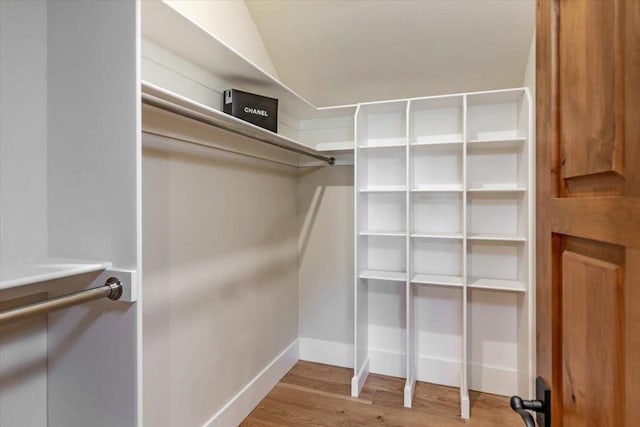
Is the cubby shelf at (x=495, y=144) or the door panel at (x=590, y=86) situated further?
the cubby shelf at (x=495, y=144)

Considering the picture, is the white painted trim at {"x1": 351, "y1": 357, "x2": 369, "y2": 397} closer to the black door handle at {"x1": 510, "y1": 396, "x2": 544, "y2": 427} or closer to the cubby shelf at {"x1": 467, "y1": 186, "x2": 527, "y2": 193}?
the cubby shelf at {"x1": 467, "y1": 186, "x2": 527, "y2": 193}

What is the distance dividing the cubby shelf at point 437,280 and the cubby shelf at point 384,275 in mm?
84

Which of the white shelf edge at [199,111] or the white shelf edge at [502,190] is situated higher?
the white shelf edge at [199,111]

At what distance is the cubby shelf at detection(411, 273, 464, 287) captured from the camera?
224 centimetres

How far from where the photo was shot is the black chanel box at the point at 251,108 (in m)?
1.68

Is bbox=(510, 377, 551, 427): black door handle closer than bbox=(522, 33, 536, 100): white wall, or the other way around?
bbox=(510, 377, 551, 427): black door handle

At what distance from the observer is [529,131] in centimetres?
199

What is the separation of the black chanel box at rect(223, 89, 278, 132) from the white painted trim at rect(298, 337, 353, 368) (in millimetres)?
1780

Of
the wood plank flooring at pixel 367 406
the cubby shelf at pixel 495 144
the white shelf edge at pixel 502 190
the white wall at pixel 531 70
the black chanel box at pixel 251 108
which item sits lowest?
the wood plank flooring at pixel 367 406

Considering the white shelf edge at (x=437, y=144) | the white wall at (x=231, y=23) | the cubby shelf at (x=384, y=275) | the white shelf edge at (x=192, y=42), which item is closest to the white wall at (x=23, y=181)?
the white shelf edge at (x=192, y=42)

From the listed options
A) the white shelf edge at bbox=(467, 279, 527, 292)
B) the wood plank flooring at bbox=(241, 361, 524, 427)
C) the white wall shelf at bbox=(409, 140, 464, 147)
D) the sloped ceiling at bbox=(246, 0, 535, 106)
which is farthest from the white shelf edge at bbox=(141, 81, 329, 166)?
the wood plank flooring at bbox=(241, 361, 524, 427)

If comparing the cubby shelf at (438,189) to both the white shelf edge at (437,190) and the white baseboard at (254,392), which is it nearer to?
the white shelf edge at (437,190)

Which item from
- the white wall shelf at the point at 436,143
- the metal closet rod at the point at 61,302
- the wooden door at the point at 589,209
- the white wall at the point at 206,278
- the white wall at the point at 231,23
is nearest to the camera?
the wooden door at the point at 589,209

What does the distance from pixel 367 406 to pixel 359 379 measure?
0.62 feet
